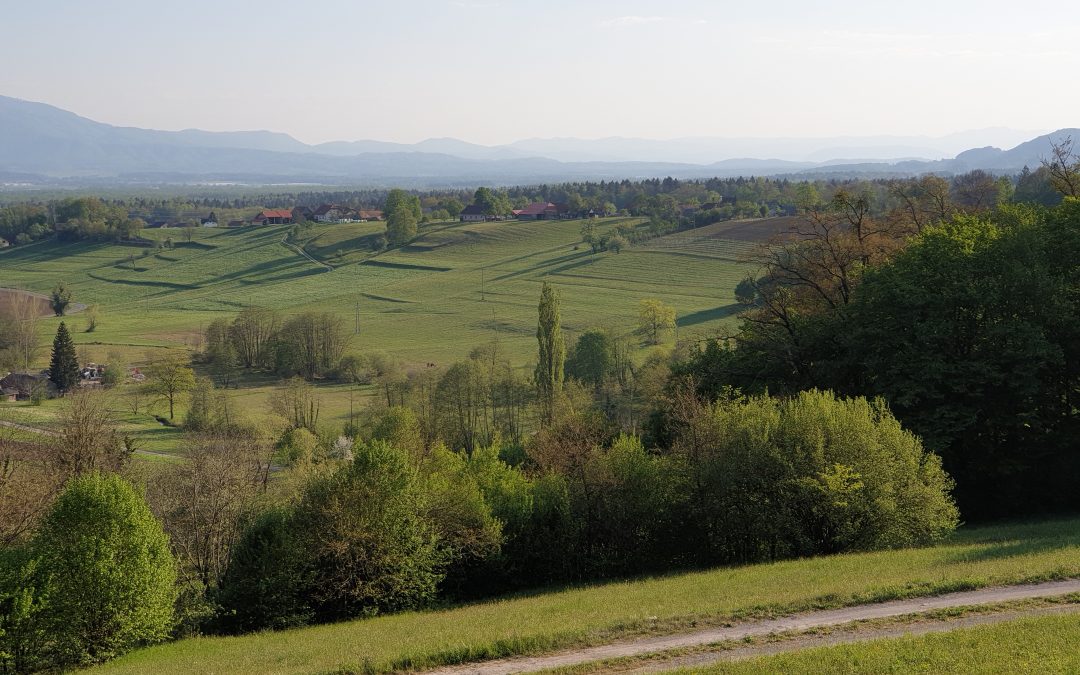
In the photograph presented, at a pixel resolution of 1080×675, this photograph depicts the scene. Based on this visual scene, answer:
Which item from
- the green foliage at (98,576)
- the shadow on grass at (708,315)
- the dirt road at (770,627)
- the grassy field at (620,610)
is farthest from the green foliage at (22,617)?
the shadow on grass at (708,315)

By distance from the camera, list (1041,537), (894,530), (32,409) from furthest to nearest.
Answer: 1. (32,409)
2. (894,530)
3. (1041,537)

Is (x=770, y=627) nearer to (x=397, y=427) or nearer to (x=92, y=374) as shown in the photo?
(x=397, y=427)

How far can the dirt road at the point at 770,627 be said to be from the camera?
17156 mm

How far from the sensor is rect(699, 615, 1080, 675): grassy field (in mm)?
14484

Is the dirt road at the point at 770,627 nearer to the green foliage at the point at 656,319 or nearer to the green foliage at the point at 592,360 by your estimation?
the green foliage at the point at 592,360

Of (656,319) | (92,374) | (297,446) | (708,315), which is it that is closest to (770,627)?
(297,446)

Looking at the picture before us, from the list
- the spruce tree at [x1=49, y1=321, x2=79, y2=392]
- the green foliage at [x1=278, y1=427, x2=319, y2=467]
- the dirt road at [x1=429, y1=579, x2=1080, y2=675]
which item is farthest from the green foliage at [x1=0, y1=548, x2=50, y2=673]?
the spruce tree at [x1=49, y1=321, x2=79, y2=392]

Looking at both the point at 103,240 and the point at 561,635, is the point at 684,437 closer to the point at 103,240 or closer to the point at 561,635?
the point at 561,635

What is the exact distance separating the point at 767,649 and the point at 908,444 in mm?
12453

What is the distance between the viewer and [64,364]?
281ft

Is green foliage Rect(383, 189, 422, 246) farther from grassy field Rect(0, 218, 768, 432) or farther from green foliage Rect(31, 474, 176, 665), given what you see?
green foliage Rect(31, 474, 176, 665)

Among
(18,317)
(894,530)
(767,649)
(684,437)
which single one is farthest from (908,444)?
(18,317)

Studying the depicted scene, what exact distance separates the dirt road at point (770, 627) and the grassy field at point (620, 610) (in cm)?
36

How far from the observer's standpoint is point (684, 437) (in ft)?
101
